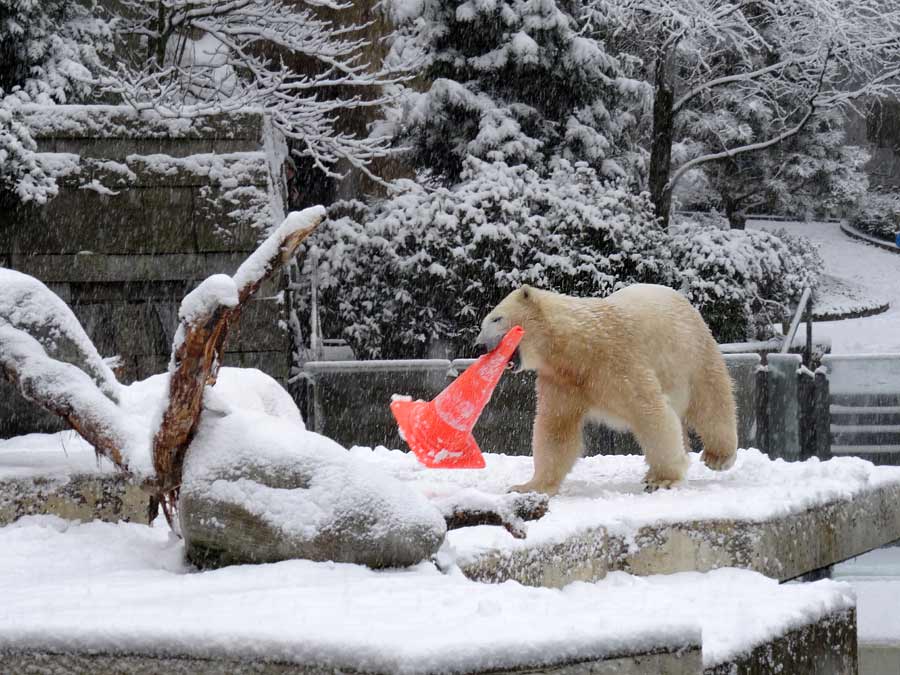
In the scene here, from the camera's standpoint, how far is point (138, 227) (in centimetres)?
686

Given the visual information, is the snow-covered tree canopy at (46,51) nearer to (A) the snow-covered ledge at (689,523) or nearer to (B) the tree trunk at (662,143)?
(A) the snow-covered ledge at (689,523)

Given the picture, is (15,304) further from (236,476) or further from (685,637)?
(685,637)

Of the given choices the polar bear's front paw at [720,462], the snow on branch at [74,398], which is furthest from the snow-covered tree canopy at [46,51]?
the polar bear's front paw at [720,462]

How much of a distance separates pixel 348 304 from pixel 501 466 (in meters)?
4.61

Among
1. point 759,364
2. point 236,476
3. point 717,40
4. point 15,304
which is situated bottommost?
point 759,364

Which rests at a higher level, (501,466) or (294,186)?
(294,186)

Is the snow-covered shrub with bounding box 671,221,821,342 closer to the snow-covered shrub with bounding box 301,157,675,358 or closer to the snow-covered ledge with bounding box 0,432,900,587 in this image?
the snow-covered shrub with bounding box 301,157,675,358

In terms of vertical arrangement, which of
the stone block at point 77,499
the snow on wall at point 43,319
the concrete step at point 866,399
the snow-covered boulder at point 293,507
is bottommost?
the concrete step at point 866,399

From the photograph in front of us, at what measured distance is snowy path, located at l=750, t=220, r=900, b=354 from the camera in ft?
43.2

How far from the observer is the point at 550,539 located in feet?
9.69

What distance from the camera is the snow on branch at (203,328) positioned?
257 centimetres

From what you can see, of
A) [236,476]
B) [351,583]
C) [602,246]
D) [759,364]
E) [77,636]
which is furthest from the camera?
[602,246]

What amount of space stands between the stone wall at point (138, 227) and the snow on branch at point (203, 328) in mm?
4119

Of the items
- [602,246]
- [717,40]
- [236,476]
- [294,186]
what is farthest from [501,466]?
[717,40]
